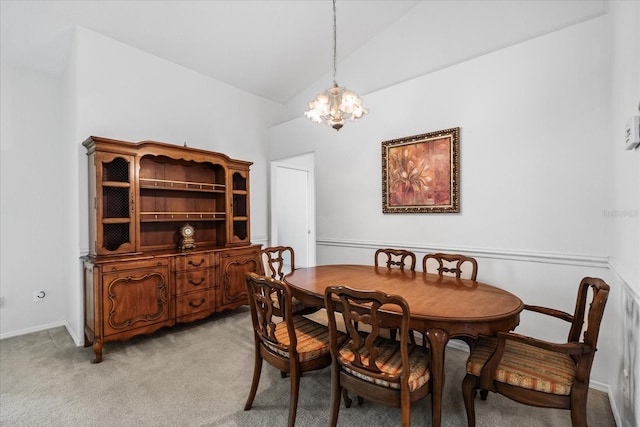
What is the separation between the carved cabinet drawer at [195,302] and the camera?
3.14 m

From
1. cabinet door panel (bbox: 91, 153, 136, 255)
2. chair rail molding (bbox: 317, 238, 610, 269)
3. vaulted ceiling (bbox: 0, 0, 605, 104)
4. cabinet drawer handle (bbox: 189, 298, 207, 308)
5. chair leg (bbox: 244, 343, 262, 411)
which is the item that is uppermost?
vaulted ceiling (bbox: 0, 0, 605, 104)

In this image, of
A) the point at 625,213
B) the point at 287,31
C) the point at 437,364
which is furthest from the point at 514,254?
the point at 287,31

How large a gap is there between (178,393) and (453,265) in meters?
2.52

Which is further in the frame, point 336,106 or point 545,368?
point 336,106

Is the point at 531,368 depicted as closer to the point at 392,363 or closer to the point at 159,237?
the point at 392,363

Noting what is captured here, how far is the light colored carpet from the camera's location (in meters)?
1.88

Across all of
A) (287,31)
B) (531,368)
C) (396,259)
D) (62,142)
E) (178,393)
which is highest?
(287,31)

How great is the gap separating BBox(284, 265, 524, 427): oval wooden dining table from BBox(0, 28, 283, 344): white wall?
245cm

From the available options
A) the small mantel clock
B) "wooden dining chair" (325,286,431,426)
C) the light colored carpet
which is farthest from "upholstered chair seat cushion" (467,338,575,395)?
the small mantel clock

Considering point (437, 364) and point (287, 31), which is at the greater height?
point (287, 31)

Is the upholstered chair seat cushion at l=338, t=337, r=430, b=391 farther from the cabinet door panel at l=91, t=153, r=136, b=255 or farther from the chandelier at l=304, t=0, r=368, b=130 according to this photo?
the cabinet door panel at l=91, t=153, r=136, b=255

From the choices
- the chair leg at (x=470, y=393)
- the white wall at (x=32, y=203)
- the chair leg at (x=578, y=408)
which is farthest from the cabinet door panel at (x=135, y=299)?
the chair leg at (x=578, y=408)

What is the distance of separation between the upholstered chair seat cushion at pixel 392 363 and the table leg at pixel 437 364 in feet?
0.18

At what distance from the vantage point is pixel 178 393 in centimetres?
216
